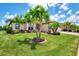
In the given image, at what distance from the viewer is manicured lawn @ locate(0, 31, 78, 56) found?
2.05 meters

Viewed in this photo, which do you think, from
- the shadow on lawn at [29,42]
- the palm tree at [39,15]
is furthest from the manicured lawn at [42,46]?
the palm tree at [39,15]

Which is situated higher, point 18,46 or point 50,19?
point 50,19

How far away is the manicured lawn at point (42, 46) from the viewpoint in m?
2.05

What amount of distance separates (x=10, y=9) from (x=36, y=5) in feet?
0.92

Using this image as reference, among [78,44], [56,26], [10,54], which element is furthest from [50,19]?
[10,54]

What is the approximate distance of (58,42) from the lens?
2.10 m

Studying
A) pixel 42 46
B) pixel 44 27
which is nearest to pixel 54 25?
pixel 44 27

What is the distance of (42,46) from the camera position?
209 cm

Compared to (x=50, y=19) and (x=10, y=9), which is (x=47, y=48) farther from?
(x=10, y=9)

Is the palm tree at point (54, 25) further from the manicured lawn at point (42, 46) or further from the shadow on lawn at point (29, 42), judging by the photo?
the shadow on lawn at point (29, 42)

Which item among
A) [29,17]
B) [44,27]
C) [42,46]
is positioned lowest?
[42,46]

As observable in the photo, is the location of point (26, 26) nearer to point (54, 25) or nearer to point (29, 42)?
point (29, 42)

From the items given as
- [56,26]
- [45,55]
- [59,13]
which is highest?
[59,13]

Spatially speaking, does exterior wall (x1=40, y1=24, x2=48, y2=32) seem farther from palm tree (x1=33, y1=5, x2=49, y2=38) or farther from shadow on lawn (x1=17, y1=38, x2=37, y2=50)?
shadow on lawn (x1=17, y1=38, x2=37, y2=50)
